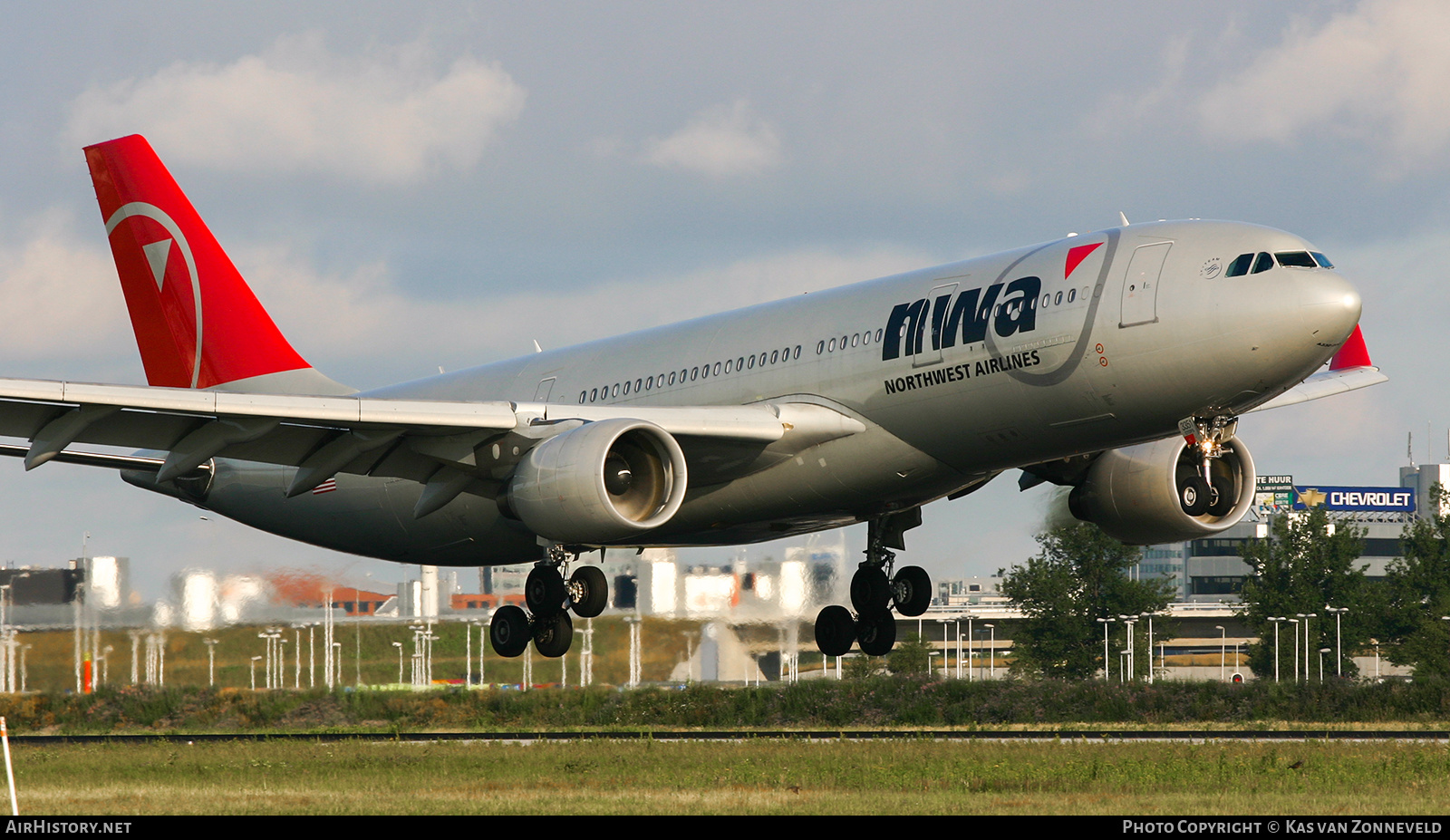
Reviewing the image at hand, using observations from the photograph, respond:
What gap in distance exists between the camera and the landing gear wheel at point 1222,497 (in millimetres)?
28344

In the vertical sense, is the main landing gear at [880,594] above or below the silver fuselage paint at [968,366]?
below

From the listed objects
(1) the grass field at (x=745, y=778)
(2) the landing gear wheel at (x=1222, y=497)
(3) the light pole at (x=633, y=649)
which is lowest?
(1) the grass field at (x=745, y=778)

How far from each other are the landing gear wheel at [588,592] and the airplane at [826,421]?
4 centimetres

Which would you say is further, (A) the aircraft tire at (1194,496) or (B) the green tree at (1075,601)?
(B) the green tree at (1075,601)

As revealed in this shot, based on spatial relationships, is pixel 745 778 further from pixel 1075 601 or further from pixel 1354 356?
pixel 1075 601

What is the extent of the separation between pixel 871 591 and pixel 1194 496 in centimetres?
695

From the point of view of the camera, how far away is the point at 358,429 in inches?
1064

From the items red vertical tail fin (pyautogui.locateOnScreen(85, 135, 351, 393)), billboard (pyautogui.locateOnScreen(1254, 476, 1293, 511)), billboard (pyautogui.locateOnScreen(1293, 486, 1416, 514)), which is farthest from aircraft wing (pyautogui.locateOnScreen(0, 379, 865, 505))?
billboard (pyautogui.locateOnScreen(1254, 476, 1293, 511))

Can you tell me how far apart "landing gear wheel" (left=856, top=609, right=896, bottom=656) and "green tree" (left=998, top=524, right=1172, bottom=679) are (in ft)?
189

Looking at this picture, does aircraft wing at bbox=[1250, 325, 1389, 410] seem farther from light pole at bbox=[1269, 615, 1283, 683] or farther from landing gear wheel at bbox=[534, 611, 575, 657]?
light pole at bbox=[1269, 615, 1283, 683]

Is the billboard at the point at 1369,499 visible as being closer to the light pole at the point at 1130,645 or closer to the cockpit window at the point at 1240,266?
the light pole at the point at 1130,645

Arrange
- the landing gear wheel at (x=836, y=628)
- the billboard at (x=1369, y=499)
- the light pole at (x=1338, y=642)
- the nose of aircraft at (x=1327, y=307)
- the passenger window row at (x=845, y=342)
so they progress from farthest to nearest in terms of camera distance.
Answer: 1. the billboard at (x=1369, y=499)
2. the light pole at (x=1338, y=642)
3. the landing gear wheel at (x=836, y=628)
4. the passenger window row at (x=845, y=342)
5. the nose of aircraft at (x=1327, y=307)

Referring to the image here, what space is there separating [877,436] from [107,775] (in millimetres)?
13863

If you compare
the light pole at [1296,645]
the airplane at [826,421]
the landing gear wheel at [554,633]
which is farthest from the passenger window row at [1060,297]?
the light pole at [1296,645]
